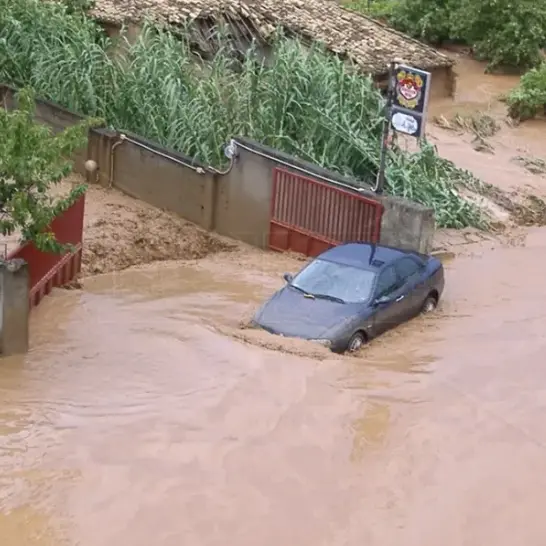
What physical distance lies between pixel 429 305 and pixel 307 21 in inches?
614

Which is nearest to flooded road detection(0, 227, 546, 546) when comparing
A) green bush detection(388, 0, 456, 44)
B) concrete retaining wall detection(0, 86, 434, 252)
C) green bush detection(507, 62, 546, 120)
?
concrete retaining wall detection(0, 86, 434, 252)

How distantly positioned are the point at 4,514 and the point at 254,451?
244 cm

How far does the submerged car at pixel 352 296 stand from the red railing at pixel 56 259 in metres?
2.82

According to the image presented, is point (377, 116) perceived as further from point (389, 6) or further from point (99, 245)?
point (389, 6)

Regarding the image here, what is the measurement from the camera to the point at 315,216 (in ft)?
56.7

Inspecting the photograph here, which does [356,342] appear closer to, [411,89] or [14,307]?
[14,307]

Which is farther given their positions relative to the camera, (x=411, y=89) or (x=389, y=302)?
(x=411, y=89)

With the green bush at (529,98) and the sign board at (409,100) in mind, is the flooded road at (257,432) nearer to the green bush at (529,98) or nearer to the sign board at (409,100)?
the sign board at (409,100)

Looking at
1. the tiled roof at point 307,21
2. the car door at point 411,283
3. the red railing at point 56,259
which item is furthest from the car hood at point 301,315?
the tiled roof at point 307,21

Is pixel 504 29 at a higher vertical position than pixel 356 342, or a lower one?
higher

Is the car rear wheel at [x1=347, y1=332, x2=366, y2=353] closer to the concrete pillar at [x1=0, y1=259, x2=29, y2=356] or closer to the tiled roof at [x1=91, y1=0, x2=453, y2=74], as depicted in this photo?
the concrete pillar at [x1=0, y1=259, x2=29, y2=356]

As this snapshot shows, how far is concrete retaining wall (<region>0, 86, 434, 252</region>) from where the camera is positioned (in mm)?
16406

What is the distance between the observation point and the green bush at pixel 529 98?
89.7 ft

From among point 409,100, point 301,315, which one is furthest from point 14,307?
point 409,100
